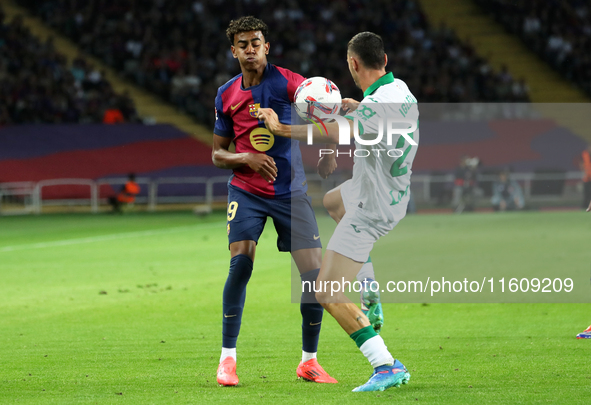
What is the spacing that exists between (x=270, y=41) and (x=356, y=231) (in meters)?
27.0

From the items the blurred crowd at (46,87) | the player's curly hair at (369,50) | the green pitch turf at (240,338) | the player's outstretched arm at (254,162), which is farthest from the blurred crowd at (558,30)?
the player's curly hair at (369,50)

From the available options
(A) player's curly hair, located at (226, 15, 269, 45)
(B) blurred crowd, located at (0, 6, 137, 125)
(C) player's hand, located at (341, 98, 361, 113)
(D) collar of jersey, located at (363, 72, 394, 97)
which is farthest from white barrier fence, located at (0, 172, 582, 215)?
(D) collar of jersey, located at (363, 72, 394, 97)

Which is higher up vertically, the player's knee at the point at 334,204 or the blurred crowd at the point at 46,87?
the player's knee at the point at 334,204

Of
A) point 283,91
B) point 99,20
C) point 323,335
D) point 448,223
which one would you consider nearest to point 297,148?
point 283,91

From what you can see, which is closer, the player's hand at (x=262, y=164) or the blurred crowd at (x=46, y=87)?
the player's hand at (x=262, y=164)

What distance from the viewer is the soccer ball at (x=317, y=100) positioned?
542 centimetres

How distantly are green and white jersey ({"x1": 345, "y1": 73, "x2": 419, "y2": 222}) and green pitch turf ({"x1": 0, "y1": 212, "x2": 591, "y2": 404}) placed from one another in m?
1.23

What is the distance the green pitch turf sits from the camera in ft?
17.3

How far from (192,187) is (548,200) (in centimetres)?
1170

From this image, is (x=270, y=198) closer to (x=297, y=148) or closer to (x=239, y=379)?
(x=297, y=148)

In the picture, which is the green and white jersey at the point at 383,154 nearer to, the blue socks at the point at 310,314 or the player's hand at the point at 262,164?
the player's hand at the point at 262,164

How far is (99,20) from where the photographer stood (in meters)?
32.1

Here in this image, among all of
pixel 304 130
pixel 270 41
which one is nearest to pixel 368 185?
Result: pixel 304 130

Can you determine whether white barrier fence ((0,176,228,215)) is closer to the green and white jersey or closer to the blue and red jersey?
the blue and red jersey
